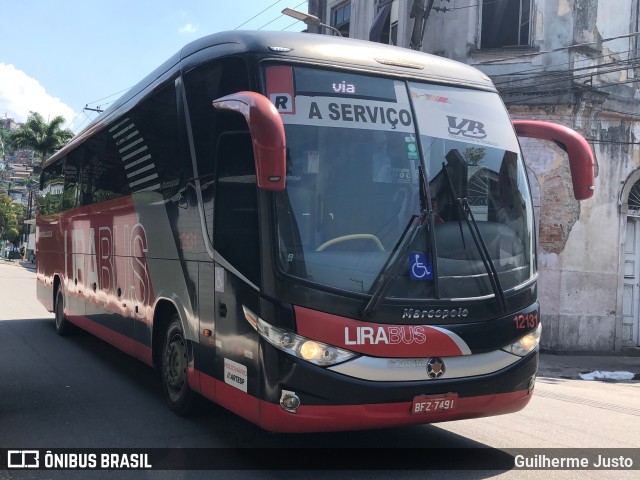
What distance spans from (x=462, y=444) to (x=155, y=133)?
4.26 m

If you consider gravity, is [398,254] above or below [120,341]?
above

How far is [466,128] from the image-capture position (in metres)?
5.16

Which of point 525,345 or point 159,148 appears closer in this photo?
point 525,345

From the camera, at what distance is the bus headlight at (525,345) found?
4.87 meters

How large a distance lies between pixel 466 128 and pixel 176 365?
3.48 meters

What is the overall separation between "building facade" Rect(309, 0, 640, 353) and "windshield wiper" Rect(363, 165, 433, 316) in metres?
10.9

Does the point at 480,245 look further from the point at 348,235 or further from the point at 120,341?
the point at 120,341

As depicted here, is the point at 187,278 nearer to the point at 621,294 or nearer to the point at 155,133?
the point at 155,133

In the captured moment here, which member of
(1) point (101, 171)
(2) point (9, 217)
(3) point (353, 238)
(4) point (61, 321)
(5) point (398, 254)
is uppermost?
(1) point (101, 171)

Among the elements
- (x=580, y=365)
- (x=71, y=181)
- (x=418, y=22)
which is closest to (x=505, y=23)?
(x=418, y=22)

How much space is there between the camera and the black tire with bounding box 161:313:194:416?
5973 millimetres

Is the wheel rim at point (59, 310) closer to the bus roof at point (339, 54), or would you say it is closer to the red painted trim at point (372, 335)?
the bus roof at point (339, 54)

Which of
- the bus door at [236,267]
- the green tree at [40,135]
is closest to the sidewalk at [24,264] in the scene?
the green tree at [40,135]

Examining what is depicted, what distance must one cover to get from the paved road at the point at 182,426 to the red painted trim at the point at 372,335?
3.36 feet
